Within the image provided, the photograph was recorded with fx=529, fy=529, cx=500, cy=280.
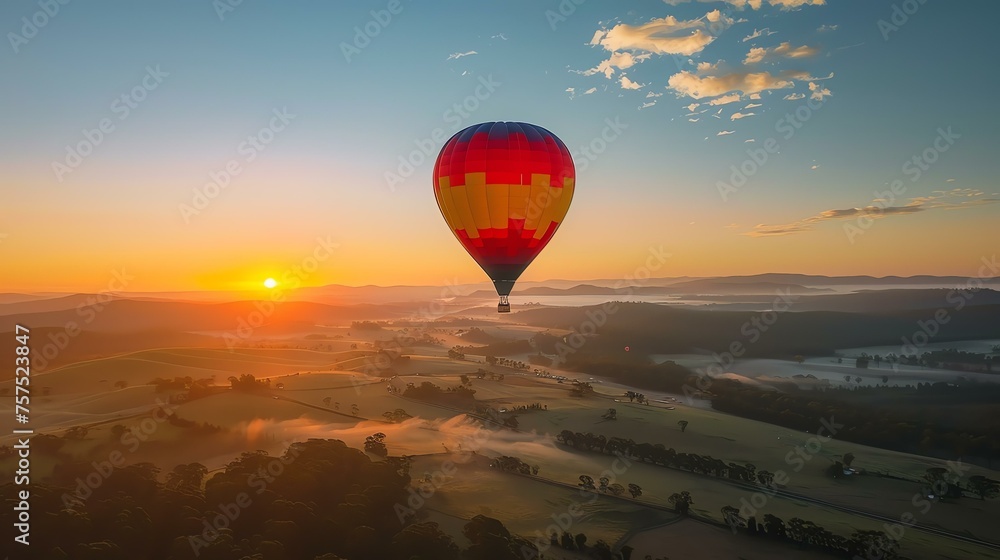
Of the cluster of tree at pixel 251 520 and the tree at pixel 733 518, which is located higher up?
the cluster of tree at pixel 251 520

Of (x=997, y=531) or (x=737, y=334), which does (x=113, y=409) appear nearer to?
(x=997, y=531)

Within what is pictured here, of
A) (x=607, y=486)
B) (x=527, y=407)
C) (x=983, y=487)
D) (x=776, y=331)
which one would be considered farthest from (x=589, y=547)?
(x=776, y=331)

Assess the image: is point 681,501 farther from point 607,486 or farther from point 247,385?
point 247,385

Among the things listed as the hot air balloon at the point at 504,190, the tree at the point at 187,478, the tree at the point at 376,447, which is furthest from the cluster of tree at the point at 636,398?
the tree at the point at 187,478

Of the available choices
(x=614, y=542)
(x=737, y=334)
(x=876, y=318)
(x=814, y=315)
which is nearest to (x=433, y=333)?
(x=737, y=334)

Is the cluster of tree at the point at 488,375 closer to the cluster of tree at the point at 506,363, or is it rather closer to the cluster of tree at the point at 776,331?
the cluster of tree at the point at 506,363

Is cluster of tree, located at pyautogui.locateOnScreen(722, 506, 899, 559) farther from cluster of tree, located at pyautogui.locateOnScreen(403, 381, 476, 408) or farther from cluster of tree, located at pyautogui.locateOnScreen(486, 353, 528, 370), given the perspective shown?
cluster of tree, located at pyautogui.locateOnScreen(486, 353, 528, 370)

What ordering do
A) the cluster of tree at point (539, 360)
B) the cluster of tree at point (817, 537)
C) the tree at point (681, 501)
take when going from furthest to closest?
the cluster of tree at point (539, 360)
the tree at point (681, 501)
the cluster of tree at point (817, 537)
